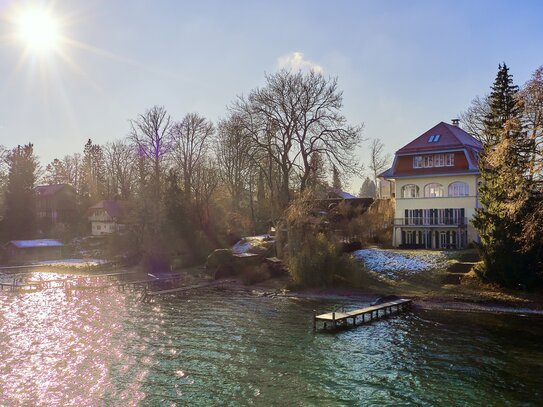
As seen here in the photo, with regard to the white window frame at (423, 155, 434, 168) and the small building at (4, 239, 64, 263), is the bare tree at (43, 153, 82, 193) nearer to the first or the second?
the small building at (4, 239, 64, 263)

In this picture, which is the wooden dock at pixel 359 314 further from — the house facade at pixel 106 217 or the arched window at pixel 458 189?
the house facade at pixel 106 217

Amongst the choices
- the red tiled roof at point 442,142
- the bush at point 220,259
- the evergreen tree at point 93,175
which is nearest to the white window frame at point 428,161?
the red tiled roof at point 442,142

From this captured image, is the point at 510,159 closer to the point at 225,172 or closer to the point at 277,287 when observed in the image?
the point at 277,287

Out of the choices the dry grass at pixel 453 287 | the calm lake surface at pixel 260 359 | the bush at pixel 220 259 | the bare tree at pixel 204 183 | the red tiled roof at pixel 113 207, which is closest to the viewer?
the calm lake surface at pixel 260 359

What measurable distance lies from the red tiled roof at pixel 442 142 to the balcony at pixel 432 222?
254 inches

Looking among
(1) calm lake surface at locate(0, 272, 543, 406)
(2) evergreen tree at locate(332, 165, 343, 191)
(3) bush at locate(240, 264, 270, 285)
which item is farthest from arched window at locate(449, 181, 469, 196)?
(1) calm lake surface at locate(0, 272, 543, 406)

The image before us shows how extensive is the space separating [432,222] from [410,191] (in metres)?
3.91

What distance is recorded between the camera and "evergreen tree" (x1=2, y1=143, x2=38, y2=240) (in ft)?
240

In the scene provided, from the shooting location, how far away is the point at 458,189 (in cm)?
4497

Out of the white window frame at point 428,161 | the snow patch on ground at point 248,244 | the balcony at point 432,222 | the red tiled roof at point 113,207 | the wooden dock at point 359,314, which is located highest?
the white window frame at point 428,161

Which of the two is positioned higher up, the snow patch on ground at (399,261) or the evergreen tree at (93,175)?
the evergreen tree at (93,175)

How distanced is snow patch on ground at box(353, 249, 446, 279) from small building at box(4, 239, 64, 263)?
44.2 metres

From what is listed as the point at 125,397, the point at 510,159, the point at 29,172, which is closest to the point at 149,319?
the point at 125,397

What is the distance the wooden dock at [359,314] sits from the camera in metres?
23.4
